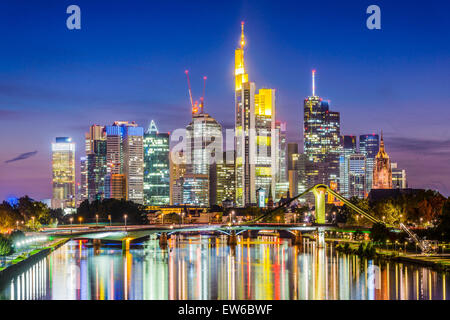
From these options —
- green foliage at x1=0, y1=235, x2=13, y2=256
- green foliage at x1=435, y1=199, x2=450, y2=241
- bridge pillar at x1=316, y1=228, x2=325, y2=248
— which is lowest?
bridge pillar at x1=316, y1=228, x2=325, y2=248

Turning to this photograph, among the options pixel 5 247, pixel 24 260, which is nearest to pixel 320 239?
pixel 24 260

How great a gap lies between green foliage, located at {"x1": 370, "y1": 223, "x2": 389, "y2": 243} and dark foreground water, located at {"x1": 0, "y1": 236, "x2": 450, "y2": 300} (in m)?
9.01

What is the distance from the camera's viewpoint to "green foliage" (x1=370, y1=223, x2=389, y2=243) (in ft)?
400

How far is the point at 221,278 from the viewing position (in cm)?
8781

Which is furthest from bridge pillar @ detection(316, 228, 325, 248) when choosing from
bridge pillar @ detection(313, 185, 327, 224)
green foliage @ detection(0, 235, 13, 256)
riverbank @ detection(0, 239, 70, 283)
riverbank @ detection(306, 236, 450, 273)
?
green foliage @ detection(0, 235, 13, 256)

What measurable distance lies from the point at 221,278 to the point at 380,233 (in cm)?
4468

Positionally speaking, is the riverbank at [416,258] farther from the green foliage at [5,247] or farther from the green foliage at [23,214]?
the green foliage at [23,214]

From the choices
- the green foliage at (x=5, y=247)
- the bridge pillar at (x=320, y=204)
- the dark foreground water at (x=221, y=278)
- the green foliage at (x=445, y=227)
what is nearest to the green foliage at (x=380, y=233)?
the dark foreground water at (x=221, y=278)

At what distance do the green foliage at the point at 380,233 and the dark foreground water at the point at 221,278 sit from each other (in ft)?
29.5

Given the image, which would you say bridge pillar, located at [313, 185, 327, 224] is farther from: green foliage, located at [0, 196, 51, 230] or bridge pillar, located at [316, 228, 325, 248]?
green foliage, located at [0, 196, 51, 230]
